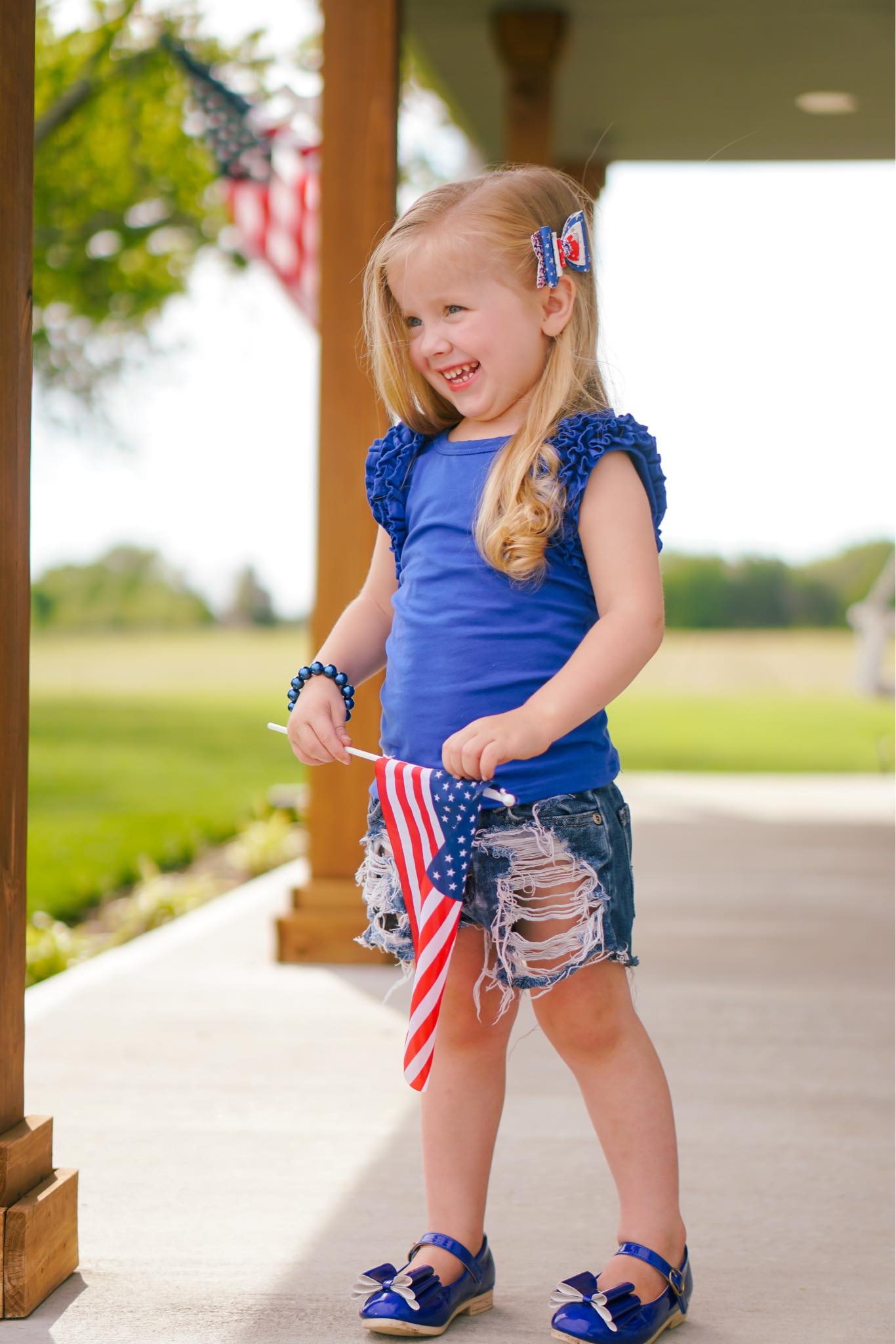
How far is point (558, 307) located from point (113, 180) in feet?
36.4

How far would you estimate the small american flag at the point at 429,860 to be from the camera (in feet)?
5.87

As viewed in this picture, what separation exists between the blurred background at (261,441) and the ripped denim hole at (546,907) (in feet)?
1.77

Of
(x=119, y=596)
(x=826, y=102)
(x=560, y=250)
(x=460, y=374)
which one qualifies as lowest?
(x=460, y=374)

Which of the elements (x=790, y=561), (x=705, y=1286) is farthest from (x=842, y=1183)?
(x=790, y=561)

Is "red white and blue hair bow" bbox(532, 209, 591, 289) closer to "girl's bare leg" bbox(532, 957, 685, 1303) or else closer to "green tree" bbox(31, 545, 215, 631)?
"girl's bare leg" bbox(532, 957, 685, 1303)

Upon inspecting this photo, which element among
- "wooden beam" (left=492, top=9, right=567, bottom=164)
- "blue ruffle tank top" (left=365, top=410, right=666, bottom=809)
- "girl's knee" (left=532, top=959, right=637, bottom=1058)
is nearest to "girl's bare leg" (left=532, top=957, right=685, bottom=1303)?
"girl's knee" (left=532, top=959, right=637, bottom=1058)

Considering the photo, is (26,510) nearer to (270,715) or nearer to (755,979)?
(755,979)

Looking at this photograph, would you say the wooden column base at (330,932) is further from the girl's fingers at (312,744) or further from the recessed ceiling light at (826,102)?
the recessed ceiling light at (826,102)

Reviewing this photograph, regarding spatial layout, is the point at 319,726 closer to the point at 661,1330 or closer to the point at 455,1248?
the point at 455,1248

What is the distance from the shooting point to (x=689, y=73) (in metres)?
6.60

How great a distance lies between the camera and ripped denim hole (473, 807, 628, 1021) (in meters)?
1.86

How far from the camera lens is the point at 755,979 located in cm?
398

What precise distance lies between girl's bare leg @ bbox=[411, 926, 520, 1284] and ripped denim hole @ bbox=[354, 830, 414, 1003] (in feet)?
0.24

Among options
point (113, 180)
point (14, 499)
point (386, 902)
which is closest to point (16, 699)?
point (14, 499)
